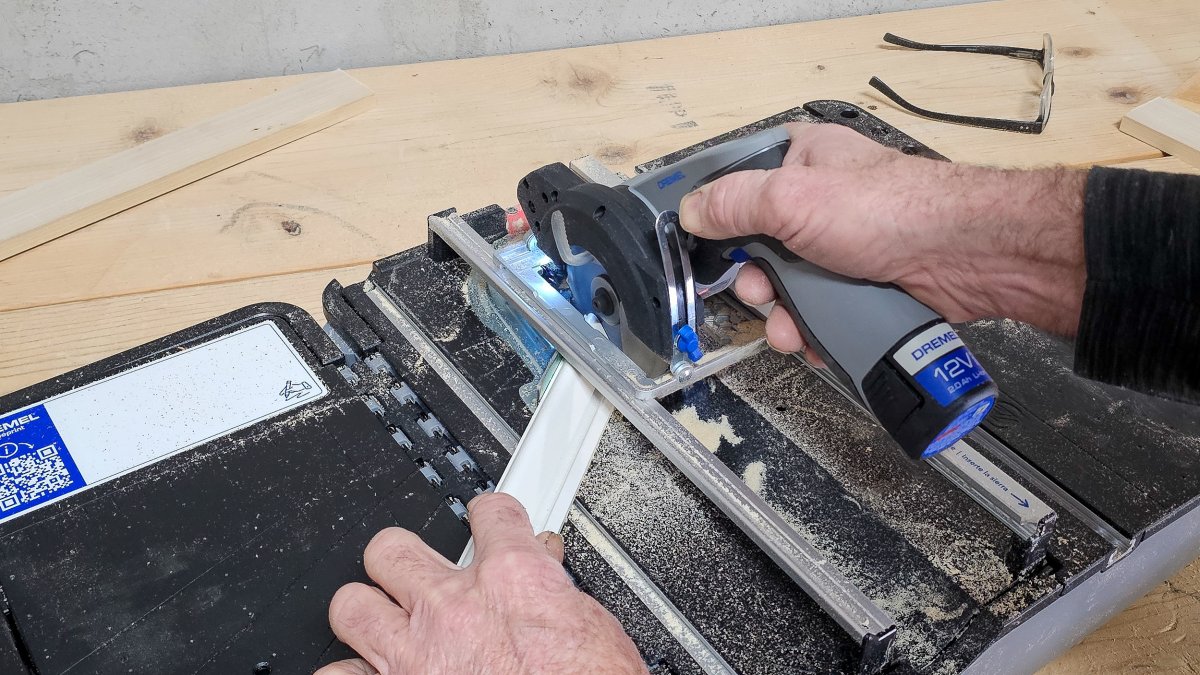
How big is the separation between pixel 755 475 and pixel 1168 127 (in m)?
1.27

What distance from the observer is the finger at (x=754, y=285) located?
105cm

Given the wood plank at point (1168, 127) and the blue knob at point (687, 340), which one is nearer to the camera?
the blue knob at point (687, 340)

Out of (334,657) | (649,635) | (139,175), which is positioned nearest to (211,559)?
(334,657)

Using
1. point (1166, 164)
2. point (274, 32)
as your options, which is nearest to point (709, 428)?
point (1166, 164)

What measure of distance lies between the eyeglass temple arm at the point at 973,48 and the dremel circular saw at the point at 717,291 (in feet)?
3.79

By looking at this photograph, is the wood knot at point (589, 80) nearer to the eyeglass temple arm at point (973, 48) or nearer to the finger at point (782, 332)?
the eyeglass temple arm at point (973, 48)

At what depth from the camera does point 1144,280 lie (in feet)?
2.68

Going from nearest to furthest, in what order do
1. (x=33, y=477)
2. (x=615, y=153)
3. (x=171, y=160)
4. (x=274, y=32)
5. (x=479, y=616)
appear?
(x=479, y=616) < (x=33, y=477) < (x=171, y=160) < (x=615, y=153) < (x=274, y=32)

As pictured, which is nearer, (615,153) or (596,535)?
(596,535)

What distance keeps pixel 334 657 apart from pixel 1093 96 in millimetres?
1782

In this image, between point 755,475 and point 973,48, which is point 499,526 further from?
point 973,48

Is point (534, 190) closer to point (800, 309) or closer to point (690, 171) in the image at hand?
point (690, 171)

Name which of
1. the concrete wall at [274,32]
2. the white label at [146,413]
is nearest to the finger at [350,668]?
the white label at [146,413]

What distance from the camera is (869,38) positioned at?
6.86 feet
